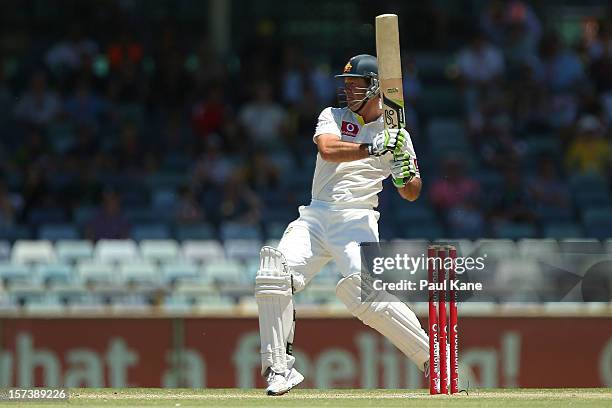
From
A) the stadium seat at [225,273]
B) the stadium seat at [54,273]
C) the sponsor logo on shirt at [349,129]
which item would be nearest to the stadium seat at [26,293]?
the stadium seat at [54,273]

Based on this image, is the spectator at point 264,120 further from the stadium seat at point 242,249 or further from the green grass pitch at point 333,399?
the green grass pitch at point 333,399

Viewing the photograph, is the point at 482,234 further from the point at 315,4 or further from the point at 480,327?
the point at 315,4

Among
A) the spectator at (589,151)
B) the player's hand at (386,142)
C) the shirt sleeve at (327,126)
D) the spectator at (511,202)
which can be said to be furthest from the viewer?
the spectator at (589,151)

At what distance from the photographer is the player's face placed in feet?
21.4

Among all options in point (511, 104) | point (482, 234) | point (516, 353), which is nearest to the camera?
point (516, 353)

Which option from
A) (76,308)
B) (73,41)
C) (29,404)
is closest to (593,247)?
(29,404)

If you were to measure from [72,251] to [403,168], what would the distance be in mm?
5507

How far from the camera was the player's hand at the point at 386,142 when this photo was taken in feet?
20.4

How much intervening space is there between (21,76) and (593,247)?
335 inches

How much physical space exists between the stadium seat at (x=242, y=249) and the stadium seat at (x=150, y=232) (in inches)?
25.2

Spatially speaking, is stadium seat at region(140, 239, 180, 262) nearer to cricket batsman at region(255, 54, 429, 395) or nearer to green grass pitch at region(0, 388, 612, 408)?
green grass pitch at region(0, 388, 612, 408)

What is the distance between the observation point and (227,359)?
9.61 meters

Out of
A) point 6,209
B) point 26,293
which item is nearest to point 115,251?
point 26,293

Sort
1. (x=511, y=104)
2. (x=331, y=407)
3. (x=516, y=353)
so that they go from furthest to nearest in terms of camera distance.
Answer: (x=511, y=104), (x=516, y=353), (x=331, y=407)
